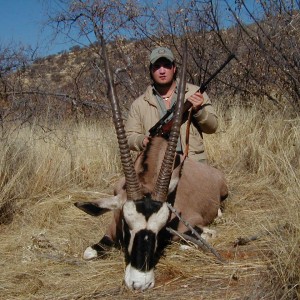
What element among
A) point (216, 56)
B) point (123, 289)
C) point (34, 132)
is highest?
point (216, 56)

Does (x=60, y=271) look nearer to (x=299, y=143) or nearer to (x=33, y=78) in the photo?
(x=299, y=143)

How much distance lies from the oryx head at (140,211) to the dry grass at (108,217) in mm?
169

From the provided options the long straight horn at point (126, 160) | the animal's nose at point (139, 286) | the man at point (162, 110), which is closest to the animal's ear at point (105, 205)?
the long straight horn at point (126, 160)

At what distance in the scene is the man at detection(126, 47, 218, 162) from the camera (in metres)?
5.33

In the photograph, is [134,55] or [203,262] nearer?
[203,262]

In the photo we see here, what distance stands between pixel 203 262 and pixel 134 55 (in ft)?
23.7

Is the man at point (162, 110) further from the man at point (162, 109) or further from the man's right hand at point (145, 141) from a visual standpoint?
the man's right hand at point (145, 141)

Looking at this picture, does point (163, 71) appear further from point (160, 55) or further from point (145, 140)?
point (145, 140)

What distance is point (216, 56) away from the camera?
941 centimetres

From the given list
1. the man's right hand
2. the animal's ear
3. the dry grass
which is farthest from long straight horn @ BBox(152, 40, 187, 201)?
the man's right hand

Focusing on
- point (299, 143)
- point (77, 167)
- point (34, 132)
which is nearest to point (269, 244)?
point (299, 143)

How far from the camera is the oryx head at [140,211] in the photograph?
11.0 ft

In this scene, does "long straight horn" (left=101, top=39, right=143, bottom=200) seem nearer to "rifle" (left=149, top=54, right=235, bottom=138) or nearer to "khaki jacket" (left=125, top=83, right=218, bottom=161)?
"rifle" (left=149, top=54, right=235, bottom=138)

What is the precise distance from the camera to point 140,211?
11.5ft
